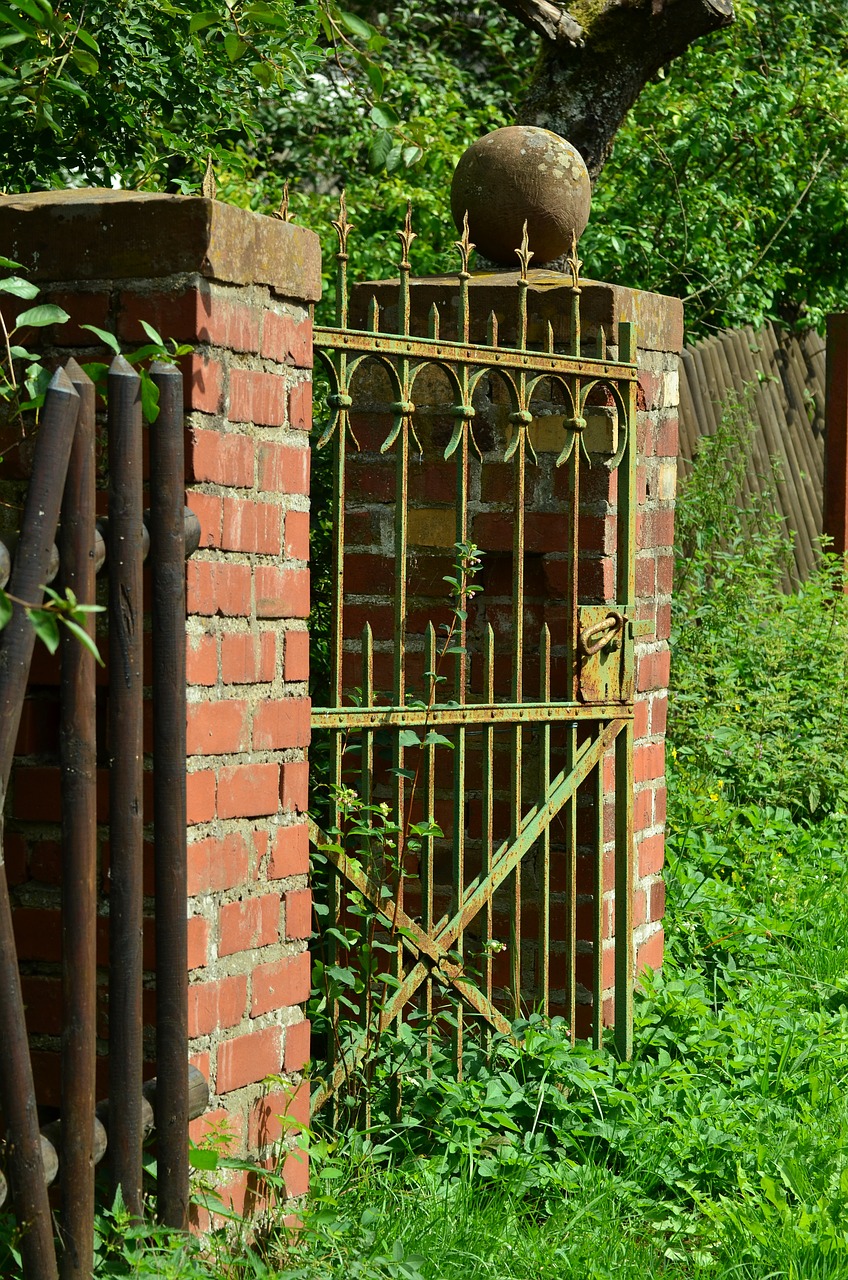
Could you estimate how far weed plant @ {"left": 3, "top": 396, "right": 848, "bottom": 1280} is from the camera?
2.63 metres

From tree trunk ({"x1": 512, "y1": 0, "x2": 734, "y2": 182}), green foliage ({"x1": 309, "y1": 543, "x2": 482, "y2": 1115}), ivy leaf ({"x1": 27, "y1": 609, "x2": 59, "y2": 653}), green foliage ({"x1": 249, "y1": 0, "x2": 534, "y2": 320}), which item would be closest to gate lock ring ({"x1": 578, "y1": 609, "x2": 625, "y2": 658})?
green foliage ({"x1": 309, "y1": 543, "x2": 482, "y2": 1115})

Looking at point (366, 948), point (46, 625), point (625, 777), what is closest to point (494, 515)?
point (625, 777)

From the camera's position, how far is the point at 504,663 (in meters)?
3.70

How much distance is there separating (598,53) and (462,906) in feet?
13.6

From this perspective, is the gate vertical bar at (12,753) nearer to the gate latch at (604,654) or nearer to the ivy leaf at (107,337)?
the ivy leaf at (107,337)

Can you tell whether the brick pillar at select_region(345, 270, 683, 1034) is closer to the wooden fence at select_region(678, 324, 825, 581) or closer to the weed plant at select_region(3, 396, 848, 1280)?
the weed plant at select_region(3, 396, 848, 1280)

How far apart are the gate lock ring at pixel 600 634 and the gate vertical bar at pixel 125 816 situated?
4.89 ft

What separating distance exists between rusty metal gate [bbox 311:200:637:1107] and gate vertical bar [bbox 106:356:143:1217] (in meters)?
1.02

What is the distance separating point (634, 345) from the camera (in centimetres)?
352

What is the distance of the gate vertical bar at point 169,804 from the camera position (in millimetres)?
2225

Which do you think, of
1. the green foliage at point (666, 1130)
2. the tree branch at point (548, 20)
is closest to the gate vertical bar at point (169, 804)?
the green foliage at point (666, 1130)

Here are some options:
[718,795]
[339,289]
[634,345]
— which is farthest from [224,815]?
[718,795]

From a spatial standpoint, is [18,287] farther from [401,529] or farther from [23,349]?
[401,529]

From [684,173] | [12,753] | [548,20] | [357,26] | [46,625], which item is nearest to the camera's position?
[46,625]
